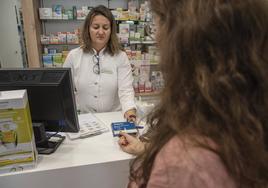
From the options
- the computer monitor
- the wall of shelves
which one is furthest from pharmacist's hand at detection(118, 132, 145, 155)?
the wall of shelves

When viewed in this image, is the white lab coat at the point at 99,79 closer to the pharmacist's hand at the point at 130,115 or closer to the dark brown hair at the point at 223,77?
the pharmacist's hand at the point at 130,115

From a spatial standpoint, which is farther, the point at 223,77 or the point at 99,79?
the point at 99,79

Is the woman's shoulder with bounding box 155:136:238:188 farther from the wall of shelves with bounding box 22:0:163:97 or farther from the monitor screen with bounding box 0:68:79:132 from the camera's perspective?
the wall of shelves with bounding box 22:0:163:97

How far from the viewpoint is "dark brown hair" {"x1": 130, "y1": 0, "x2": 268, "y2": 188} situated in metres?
0.54

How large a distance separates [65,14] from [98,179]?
2.64 meters

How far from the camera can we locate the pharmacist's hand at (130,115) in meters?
1.65

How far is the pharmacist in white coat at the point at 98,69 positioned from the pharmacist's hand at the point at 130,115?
0.32 metres

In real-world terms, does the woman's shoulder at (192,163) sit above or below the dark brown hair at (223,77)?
below

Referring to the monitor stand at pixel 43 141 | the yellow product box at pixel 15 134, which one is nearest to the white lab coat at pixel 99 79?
the monitor stand at pixel 43 141

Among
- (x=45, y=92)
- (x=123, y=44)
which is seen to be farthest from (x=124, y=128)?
(x=123, y=44)

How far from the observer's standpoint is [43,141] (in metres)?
1.30

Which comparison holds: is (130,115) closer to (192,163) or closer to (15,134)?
(15,134)

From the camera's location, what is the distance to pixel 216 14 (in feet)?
1.75

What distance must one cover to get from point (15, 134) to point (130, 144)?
1.82ft
